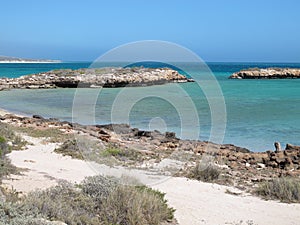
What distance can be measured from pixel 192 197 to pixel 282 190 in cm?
204

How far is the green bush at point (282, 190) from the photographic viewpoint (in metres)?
8.73

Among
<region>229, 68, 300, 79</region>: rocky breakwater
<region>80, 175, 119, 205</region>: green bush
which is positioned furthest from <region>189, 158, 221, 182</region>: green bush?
<region>229, 68, 300, 79</region>: rocky breakwater

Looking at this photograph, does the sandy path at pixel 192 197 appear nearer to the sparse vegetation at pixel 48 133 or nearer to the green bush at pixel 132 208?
the green bush at pixel 132 208

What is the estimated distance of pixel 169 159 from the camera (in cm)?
1298

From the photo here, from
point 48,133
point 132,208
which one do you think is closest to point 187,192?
point 132,208

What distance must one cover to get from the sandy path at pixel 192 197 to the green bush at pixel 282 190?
310 mm

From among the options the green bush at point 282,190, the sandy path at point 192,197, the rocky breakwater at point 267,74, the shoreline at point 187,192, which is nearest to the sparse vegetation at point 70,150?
the shoreline at point 187,192

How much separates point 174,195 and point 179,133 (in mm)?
11036

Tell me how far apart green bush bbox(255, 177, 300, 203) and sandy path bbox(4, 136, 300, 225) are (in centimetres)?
31

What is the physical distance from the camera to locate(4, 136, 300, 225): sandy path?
7512 millimetres

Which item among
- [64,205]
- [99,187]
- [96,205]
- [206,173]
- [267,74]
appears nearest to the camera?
[64,205]

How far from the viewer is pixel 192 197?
343 inches

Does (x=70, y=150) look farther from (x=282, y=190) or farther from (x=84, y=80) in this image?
(x=84, y=80)

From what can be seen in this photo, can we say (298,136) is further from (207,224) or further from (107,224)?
(107,224)
